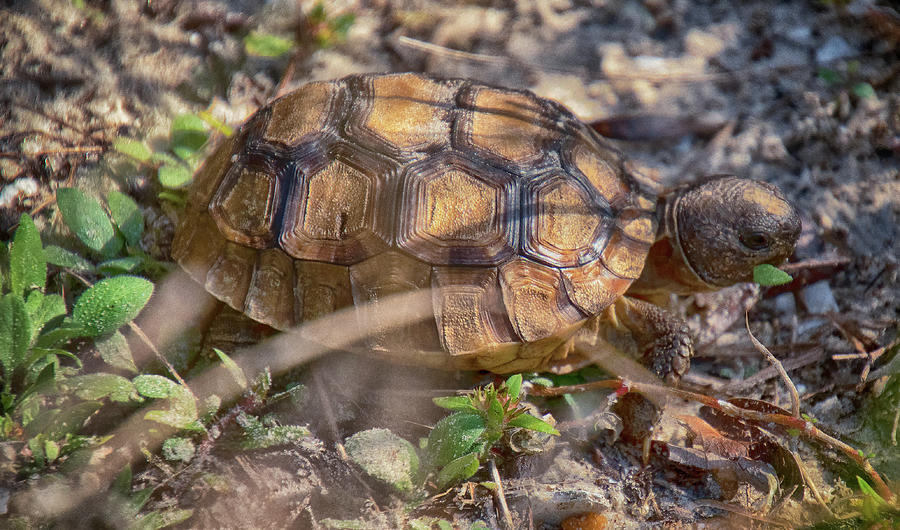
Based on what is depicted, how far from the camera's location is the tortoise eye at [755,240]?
3068 mm

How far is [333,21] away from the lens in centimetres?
440

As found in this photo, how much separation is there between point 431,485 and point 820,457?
1815mm

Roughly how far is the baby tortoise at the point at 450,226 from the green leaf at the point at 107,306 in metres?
0.33

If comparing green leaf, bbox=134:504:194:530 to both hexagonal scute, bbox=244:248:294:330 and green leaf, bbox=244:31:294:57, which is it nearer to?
hexagonal scute, bbox=244:248:294:330

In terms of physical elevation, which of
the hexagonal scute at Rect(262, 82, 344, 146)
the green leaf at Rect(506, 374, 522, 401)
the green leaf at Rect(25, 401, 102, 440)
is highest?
the hexagonal scute at Rect(262, 82, 344, 146)

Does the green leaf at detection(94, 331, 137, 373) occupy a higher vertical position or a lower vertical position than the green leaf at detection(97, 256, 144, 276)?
lower

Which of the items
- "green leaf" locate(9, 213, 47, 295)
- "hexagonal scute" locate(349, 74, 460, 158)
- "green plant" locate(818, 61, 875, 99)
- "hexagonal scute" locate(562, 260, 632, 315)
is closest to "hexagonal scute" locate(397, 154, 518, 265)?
"hexagonal scute" locate(349, 74, 460, 158)

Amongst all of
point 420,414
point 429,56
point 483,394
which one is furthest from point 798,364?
point 429,56

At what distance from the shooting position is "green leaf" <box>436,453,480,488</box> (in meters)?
2.50

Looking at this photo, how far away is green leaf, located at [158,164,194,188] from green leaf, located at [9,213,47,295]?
77 centimetres

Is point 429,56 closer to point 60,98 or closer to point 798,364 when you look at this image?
point 60,98

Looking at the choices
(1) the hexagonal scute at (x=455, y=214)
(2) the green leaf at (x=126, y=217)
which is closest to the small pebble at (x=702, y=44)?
(1) the hexagonal scute at (x=455, y=214)

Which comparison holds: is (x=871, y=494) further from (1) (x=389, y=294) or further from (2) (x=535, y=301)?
(1) (x=389, y=294)

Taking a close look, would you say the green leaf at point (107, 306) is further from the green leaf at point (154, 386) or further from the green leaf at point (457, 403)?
the green leaf at point (457, 403)
